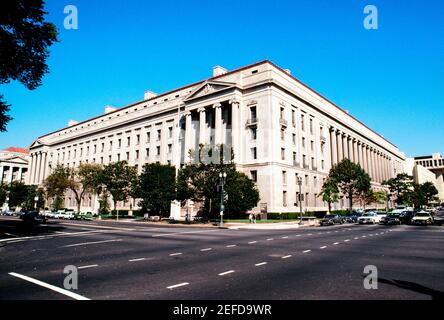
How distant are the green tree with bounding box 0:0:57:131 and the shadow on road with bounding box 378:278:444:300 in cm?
2238

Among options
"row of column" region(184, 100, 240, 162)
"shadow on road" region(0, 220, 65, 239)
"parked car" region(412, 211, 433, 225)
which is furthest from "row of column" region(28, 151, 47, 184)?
"parked car" region(412, 211, 433, 225)

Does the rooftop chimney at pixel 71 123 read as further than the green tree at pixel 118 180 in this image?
Yes

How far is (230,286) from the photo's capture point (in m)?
7.74

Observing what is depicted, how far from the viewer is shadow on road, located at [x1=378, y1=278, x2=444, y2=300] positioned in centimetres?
685

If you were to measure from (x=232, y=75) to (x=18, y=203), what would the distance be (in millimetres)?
76587

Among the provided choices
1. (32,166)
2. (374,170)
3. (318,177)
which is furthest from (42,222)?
(374,170)

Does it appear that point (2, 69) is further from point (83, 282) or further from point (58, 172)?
point (58, 172)

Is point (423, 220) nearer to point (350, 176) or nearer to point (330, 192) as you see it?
point (330, 192)

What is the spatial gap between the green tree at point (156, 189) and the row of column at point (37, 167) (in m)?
68.6

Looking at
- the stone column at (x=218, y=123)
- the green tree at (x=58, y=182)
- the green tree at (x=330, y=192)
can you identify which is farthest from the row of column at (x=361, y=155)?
the green tree at (x=58, y=182)

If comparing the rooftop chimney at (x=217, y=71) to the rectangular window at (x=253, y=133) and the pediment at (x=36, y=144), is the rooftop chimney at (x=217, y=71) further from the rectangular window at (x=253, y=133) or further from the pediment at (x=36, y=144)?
the pediment at (x=36, y=144)

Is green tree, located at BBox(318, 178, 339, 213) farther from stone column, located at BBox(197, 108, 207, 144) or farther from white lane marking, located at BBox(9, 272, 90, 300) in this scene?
white lane marking, located at BBox(9, 272, 90, 300)

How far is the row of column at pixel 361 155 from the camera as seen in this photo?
70.8m
